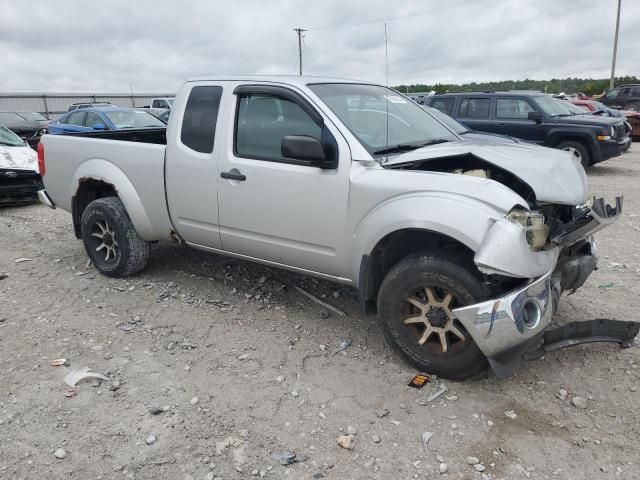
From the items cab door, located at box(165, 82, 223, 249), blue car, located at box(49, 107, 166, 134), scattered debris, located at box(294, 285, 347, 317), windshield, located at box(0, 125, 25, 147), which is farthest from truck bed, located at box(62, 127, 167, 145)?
blue car, located at box(49, 107, 166, 134)

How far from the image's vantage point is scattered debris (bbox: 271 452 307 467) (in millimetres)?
2695

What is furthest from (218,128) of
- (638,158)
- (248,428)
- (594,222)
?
(638,158)

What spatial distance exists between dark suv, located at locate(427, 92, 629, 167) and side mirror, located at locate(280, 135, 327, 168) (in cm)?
892

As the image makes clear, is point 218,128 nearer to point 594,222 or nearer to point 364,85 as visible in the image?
point 364,85

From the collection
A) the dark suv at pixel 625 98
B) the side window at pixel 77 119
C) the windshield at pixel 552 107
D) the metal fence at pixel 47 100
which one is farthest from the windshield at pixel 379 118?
the metal fence at pixel 47 100

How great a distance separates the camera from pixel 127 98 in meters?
38.8

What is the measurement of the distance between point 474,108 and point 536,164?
8942mm

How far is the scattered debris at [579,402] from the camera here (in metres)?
3.07

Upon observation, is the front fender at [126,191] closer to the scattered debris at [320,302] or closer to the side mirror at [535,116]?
the scattered debris at [320,302]

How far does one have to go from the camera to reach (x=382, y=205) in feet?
11.1

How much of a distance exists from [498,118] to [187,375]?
990cm

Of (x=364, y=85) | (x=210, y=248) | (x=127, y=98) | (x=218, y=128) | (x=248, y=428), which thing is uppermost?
(x=127, y=98)

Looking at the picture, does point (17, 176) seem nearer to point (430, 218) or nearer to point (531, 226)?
point (430, 218)

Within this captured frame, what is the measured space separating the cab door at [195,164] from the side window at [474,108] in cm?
863
